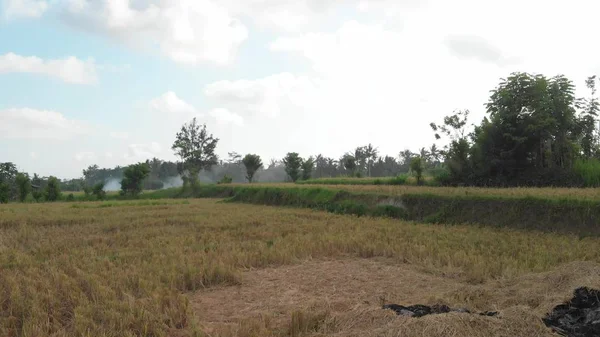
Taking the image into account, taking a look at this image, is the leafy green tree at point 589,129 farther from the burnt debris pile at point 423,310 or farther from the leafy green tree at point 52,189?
the leafy green tree at point 52,189

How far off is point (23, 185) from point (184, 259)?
1211 inches

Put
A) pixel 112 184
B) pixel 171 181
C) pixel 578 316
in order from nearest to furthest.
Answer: pixel 578 316 → pixel 171 181 → pixel 112 184

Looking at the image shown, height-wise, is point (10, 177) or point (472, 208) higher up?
point (10, 177)

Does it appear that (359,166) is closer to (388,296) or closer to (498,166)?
(498,166)

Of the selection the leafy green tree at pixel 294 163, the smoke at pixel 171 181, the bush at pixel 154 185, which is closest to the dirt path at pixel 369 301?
the leafy green tree at pixel 294 163

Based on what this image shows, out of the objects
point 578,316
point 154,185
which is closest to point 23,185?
point 154,185

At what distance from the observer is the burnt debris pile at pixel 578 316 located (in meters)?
3.51

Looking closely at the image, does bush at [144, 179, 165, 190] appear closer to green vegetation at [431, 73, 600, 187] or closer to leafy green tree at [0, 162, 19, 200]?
leafy green tree at [0, 162, 19, 200]

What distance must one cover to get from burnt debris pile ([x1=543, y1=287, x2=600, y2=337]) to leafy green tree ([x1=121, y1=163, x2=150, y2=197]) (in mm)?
34059

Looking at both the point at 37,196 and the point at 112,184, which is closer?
the point at 37,196

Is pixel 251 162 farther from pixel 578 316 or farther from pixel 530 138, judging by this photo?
pixel 578 316

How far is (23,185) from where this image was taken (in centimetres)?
3192

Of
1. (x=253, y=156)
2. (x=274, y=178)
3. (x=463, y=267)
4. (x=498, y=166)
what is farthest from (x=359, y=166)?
(x=463, y=267)

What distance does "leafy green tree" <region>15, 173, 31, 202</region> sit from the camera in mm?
31797
